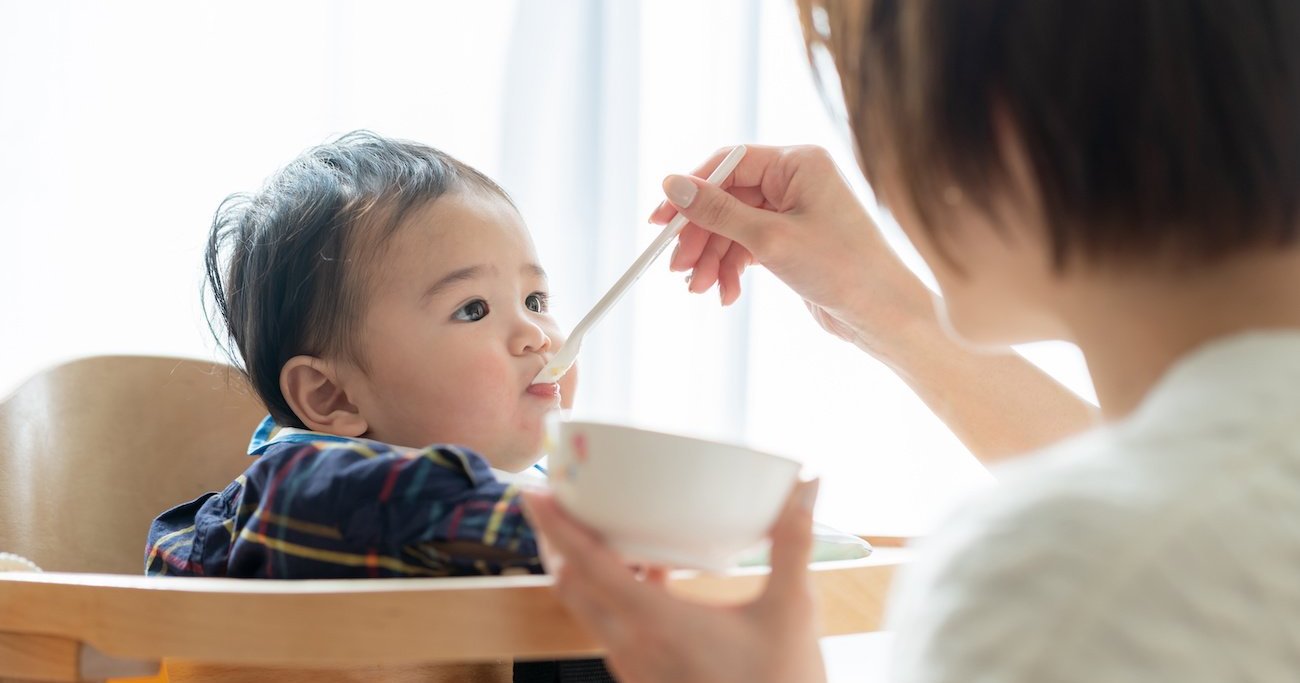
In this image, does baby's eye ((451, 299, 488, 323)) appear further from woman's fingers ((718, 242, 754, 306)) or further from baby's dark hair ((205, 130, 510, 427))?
woman's fingers ((718, 242, 754, 306))

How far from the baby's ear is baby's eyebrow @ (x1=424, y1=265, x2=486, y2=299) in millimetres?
120

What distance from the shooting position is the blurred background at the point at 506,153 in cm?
189

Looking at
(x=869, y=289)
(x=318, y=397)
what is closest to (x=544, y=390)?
(x=318, y=397)

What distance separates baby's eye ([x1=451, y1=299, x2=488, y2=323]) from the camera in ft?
3.46

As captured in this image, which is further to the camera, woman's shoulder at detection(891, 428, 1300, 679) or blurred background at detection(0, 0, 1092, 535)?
blurred background at detection(0, 0, 1092, 535)

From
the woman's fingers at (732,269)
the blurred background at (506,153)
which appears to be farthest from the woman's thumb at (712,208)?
the blurred background at (506,153)

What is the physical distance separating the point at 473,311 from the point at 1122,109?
72 centimetres

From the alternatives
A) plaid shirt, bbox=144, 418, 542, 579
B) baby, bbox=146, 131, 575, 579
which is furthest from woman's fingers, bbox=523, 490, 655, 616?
baby, bbox=146, 131, 575, 579

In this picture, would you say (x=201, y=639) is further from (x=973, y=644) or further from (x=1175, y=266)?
(x=1175, y=266)

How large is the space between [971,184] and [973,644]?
208 mm

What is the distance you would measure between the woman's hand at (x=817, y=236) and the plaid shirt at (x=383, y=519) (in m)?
0.43

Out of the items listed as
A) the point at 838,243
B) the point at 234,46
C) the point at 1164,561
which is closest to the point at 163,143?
the point at 234,46

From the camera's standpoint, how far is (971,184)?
→ 507mm

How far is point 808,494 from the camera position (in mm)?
560
